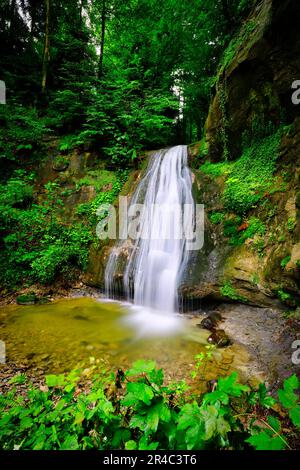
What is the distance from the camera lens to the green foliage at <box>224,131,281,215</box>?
568cm

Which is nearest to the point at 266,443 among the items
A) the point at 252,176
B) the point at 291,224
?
the point at 291,224

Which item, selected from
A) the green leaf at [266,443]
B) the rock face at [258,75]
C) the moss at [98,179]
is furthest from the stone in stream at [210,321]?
the moss at [98,179]

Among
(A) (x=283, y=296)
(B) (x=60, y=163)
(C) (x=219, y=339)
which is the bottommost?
(C) (x=219, y=339)

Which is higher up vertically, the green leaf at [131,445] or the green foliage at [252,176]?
the green foliage at [252,176]

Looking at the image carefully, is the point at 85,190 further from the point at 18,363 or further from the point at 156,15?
the point at 156,15

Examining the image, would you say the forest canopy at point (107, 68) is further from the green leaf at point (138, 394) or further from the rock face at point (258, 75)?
the green leaf at point (138, 394)

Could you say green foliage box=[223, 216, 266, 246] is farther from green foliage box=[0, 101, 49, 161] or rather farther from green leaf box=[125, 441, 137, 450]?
green foliage box=[0, 101, 49, 161]

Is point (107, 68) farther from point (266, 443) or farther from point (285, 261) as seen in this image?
point (266, 443)

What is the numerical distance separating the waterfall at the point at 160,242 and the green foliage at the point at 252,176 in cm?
126

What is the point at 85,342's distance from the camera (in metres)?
4.23

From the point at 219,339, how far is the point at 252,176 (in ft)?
13.6

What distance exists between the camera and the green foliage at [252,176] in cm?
568
